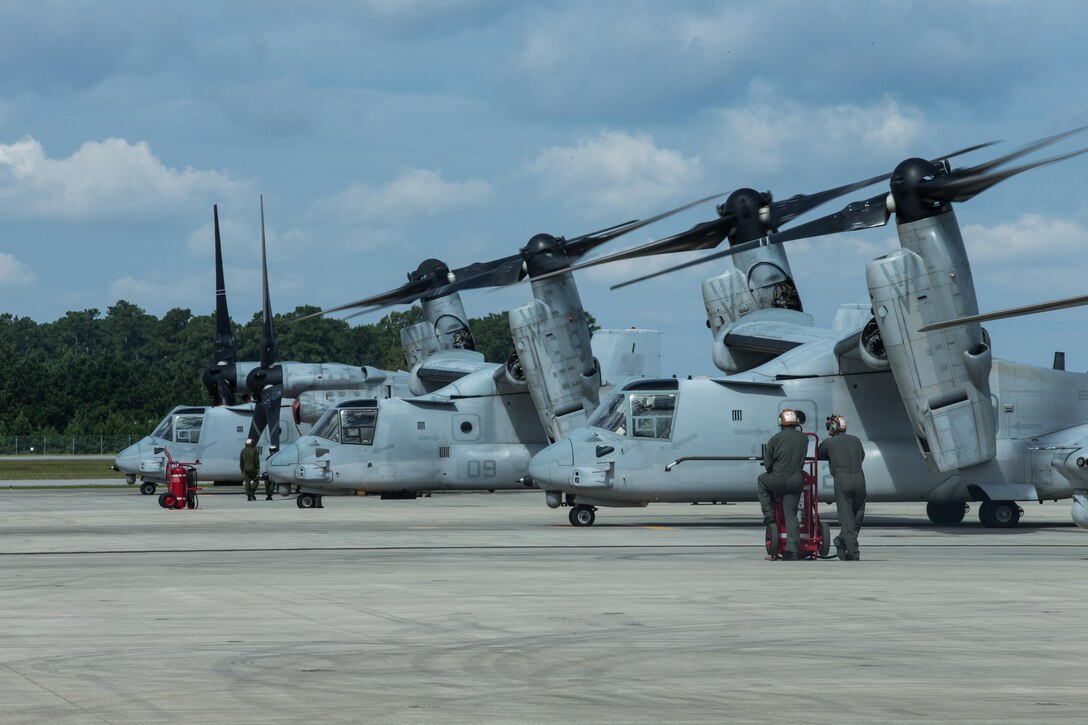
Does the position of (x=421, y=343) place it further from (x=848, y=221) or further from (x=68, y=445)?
(x=68, y=445)

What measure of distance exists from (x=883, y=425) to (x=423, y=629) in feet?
55.6

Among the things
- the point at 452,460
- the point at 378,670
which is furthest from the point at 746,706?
the point at 452,460

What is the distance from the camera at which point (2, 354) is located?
111 m

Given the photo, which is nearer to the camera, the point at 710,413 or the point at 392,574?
the point at 392,574

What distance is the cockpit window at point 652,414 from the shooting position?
2569 centimetres

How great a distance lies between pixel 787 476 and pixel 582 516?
28.1 feet

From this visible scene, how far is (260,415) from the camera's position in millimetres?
42344

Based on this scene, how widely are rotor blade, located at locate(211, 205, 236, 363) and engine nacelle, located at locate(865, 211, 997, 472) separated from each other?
28.8 metres

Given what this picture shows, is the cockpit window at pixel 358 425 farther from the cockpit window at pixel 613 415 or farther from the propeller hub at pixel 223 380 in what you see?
the propeller hub at pixel 223 380

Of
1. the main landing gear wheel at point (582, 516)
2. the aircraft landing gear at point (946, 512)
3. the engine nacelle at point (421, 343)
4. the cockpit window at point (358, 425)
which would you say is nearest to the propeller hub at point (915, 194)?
the aircraft landing gear at point (946, 512)

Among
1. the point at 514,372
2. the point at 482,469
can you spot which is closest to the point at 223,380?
the point at 482,469

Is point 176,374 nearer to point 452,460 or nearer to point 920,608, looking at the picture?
point 452,460

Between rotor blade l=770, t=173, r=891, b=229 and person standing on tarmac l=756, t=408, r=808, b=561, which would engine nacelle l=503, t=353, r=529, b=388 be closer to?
rotor blade l=770, t=173, r=891, b=229

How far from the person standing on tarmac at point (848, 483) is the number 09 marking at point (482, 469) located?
19.0 meters
